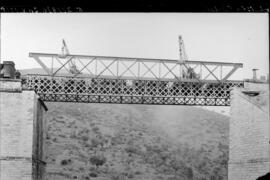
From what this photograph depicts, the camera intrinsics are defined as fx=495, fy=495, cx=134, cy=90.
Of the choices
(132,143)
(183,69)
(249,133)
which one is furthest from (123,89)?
(132,143)

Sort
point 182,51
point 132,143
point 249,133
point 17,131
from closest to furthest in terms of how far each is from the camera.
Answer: point 249,133 → point 17,131 → point 182,51 → point 132,143

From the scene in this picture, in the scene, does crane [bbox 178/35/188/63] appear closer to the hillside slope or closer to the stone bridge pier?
the stone bridge pier

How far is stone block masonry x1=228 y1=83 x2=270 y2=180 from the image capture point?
20156 millimetres

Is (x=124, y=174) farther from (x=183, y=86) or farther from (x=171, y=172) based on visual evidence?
(x=183, y=86)

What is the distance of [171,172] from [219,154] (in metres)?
11.2

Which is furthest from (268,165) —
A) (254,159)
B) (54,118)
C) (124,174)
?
(54,118)

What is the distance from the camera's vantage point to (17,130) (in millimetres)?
21875

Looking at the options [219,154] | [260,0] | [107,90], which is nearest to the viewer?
[260,0]

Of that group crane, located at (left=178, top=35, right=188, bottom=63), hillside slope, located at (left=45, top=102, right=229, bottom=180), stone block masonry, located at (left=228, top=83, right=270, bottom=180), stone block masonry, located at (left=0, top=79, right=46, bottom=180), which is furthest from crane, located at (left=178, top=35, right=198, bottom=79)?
hillside slope, located at (left=45, top=102, right=229, bottom=180)

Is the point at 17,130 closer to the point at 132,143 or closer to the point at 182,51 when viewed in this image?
the point at 182,51

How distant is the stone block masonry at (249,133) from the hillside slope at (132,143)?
25.1m

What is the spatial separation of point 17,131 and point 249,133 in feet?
33.1

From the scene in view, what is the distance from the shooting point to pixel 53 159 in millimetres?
49469

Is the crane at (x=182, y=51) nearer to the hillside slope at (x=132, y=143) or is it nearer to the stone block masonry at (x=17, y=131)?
the stone block masonry at (x=17, y=131)
